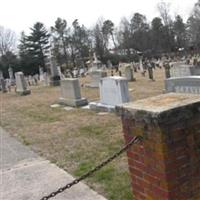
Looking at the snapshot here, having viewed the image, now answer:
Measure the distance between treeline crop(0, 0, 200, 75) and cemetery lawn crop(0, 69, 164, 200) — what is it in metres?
54.9

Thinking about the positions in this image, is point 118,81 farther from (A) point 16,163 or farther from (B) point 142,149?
(B) point 142,149

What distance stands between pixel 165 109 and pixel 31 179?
3.90m

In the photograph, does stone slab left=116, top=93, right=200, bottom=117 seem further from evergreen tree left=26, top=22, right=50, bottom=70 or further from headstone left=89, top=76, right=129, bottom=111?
evergreen tree left=26, top=22, right=50, bottom=70

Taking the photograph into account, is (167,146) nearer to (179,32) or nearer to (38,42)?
(38,42)

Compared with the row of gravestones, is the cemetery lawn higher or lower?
lower

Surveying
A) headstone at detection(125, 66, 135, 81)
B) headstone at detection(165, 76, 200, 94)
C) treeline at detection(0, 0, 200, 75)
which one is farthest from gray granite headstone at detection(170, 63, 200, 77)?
treeline at detection(0, 0, 200, 75)

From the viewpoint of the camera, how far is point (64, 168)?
22.6ft

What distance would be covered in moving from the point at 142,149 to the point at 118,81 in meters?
8.80

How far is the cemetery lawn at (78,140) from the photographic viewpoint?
19.3 ft

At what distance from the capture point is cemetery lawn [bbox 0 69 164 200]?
231 inches

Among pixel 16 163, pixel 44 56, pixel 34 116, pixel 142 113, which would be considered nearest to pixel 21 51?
pixel 44 56

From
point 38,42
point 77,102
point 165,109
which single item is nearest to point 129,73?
point 77,102

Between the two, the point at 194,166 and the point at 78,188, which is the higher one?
the point at 194,166

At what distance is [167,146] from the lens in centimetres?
321
